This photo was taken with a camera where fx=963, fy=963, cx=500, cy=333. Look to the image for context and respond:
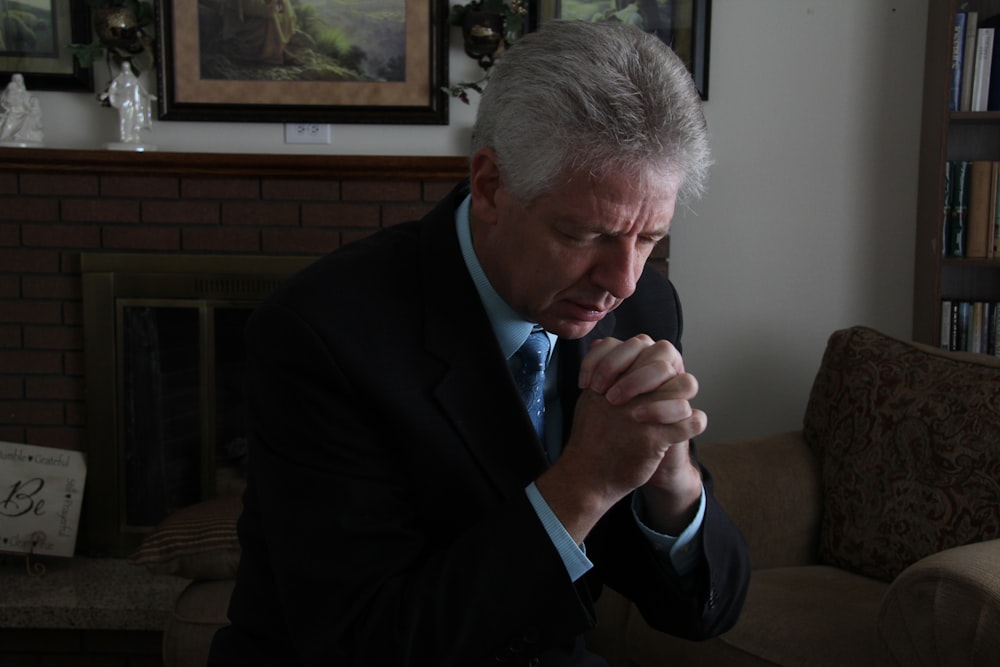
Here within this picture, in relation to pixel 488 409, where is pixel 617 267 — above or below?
above

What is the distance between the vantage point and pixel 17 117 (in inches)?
102

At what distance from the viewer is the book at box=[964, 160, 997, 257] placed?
2471mm

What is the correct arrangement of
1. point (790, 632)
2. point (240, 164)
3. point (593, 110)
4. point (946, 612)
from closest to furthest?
point (593, 110) < point (946, 612) < point (790, 632) < point (240, 164)

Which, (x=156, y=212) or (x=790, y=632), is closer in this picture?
(x=790, y=632)

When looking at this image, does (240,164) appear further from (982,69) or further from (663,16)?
(982,69)

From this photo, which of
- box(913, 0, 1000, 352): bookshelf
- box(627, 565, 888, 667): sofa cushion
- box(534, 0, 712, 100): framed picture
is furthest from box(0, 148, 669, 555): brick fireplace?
box(627, 565, 888, 667): sofa cushion

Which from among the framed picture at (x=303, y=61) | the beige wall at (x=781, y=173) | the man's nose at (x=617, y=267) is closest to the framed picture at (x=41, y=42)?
the beige wall at (x=781, y=173)

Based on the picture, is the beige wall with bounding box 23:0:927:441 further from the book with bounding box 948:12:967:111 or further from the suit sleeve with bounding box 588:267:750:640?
the suit sleeve with bounding box 588:267:750:640

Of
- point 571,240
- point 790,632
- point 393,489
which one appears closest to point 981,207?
point 790,632

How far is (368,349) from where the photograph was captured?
0.97 meters

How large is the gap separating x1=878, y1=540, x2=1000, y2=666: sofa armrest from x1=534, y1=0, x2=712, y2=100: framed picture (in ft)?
5.21

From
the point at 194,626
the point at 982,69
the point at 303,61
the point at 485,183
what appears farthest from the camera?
the point at 303,61

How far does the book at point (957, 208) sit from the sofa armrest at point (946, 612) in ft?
4.01

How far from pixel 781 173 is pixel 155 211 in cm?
175
